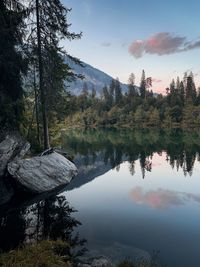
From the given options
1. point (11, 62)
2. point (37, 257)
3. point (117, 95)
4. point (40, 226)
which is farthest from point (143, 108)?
point (37, 257)

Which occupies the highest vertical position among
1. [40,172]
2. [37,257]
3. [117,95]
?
[117,95]

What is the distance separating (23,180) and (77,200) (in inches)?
143

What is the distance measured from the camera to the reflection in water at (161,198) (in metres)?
20.0

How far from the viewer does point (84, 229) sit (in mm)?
14742

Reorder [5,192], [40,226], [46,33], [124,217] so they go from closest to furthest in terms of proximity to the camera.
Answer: [40,226] → [124,217] → [5,192] → [46,33]

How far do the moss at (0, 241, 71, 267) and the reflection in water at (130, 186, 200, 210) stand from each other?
9683 millimetres

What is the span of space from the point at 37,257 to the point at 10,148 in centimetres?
1205

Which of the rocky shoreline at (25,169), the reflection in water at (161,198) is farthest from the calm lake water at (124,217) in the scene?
the rocky shoreline at (25,169)

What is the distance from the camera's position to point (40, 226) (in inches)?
561

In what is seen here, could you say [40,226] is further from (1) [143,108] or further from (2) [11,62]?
(1) [143,108]

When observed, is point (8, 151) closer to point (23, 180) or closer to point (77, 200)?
point (23, 180)

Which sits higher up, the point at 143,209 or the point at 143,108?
the point at 143,108

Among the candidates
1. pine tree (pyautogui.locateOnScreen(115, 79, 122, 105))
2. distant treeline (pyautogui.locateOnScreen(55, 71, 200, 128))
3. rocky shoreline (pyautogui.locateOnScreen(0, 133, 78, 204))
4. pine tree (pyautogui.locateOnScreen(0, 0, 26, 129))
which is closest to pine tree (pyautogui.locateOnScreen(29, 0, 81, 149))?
pine tree (pyautogui.locateOnScreen(0, 0, 26, 129))

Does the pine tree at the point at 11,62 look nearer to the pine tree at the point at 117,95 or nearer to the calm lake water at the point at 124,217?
the calm lake water at the point at 124,217
